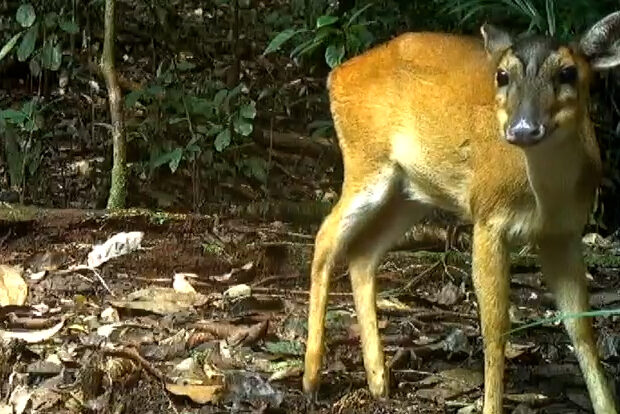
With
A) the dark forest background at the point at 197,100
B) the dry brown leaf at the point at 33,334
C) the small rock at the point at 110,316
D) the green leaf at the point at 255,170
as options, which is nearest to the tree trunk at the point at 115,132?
the dark forest background at the point at 197,100

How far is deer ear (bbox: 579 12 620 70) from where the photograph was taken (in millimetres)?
5141

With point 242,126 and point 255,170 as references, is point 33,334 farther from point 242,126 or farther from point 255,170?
point 255,170

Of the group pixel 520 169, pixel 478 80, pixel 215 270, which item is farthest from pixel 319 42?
pixel 520 169

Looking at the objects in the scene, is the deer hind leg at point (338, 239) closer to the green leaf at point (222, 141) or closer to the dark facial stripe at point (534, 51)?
the dark facial stripe at point (534, 51)

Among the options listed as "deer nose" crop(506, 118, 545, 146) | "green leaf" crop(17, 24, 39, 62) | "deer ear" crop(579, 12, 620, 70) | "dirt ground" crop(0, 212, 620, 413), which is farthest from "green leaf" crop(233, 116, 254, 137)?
"deer nose" crop(506, 118, 545, 146)

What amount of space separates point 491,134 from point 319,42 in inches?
81.0

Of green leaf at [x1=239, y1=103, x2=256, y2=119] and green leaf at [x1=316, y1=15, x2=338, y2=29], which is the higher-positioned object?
green leaf at [x1=316, y1=15, x2=338, y2=29]

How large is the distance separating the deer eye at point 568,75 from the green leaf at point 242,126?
3301mm

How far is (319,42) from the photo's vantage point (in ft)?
24.3

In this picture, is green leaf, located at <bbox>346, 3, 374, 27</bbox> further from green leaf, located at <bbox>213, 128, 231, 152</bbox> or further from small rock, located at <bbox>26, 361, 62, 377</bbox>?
small rock, located at <bbox>26, 361, 62, 377</bbox>

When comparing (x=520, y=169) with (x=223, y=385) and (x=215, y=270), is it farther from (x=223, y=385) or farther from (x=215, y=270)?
(x=215, y=270)

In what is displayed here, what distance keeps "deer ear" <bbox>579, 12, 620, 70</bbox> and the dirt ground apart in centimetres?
144

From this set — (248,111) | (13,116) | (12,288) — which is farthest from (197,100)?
(12,288)

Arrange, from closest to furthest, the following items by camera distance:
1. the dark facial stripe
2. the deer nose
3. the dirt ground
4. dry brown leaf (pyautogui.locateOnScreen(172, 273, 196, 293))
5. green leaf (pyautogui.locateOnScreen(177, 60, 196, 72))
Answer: the deer nose → the dark facial stripe → the dirt ground → dry brown leaf (pyautogui.locateOnScreen(172, 273, 196, 293)) → green leaf (pyautogui.locateOnScreen(177, 60, 196, 72))
